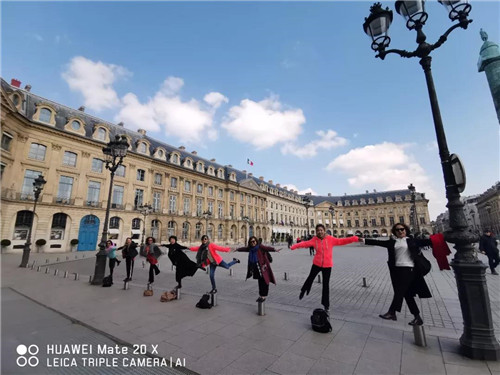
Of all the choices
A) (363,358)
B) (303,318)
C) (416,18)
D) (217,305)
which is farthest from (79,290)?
(416,18)

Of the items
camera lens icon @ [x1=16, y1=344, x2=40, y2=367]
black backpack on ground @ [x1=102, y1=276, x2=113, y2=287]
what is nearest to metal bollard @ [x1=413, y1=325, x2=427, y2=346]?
camera lens icon @ [x1=16, y1=344, x2=40, y2=367]

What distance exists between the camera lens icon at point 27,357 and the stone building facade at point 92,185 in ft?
34.7

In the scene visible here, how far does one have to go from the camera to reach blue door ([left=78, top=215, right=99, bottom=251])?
2677 centimetres

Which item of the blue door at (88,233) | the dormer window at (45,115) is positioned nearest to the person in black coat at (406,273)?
the blue door at (88,233)

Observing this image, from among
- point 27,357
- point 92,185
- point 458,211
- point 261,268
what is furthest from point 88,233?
point 458,211

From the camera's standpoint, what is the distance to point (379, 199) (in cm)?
8094

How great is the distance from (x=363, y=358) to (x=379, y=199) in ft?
294

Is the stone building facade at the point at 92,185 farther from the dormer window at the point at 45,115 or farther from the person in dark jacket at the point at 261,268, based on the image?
the person in dark jacket at the point at 261,268

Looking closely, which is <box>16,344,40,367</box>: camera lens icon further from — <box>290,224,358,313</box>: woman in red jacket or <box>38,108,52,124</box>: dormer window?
<box>38,108,52,124</box>: dormer window

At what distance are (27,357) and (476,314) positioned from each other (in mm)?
6601

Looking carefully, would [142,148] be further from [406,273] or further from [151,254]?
[406,273]

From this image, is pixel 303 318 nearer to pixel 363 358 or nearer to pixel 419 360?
pixel 363 358

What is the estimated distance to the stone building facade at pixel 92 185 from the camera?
75.4 ft

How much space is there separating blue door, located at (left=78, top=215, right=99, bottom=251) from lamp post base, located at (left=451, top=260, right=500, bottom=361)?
108ft
